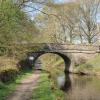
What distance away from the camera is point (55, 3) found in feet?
99.7

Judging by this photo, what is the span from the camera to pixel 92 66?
64688mm

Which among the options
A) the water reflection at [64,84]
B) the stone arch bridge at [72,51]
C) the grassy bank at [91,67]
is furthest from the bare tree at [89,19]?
the water reflection at [64,84]

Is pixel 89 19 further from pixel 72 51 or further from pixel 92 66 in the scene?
pixel 92 66

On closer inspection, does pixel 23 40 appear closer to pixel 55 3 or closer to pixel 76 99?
pixel 55 3

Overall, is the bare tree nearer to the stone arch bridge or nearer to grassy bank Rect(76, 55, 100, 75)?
the stone arch bridge

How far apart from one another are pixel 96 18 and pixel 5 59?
47816 millimetres

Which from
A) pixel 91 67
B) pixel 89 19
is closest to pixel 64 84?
pixel 91 67

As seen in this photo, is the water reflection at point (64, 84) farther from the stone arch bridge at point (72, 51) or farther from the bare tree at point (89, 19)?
the bare tree at point (89, 19)

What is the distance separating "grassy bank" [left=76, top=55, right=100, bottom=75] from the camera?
62.6 meters

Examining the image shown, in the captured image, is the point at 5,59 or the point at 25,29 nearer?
the point at 25,29

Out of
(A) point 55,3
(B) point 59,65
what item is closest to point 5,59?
(A) point 55,3

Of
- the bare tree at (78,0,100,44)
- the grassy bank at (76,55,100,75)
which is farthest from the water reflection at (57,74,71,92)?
the bare tree at (78,0,100,44)

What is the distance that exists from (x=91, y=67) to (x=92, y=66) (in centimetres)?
27

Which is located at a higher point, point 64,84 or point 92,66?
point 92,66
